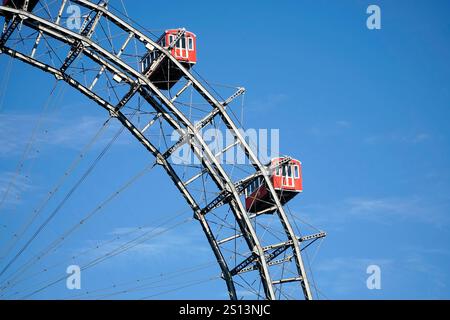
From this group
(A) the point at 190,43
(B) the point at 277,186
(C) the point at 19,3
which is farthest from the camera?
(B) the point at 277,186

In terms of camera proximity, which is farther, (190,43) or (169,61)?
(190,43)

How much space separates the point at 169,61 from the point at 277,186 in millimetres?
9092

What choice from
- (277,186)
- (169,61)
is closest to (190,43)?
(169,61)

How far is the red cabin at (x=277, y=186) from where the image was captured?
5278cm

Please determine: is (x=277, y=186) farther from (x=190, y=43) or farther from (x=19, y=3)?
(x=19, y=3)

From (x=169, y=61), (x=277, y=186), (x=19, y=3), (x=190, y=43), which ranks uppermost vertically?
(x=19, y=3)

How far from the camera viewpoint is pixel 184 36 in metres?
51.6

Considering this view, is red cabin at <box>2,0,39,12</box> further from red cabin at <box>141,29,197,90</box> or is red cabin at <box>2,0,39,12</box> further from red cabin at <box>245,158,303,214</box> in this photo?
red cabin at <box>245,158,303,214</box>

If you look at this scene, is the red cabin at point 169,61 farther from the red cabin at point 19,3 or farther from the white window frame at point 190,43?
the red cabin at point 19,3

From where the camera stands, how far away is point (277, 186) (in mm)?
52812

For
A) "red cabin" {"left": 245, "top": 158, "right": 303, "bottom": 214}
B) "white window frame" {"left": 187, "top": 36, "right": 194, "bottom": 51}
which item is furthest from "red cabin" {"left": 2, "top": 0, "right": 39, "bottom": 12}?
"red cabin" {"left": 245, "top": 158, "right": 303, "bottom": 214}

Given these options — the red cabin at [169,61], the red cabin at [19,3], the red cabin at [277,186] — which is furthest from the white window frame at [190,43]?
the red cabin at [19,3]

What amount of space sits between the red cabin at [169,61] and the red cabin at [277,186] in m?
7.18

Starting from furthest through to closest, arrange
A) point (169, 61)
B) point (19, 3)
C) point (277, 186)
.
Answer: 1. point (277, 186)
2. point (169, 61)
3. point (19, 3)
